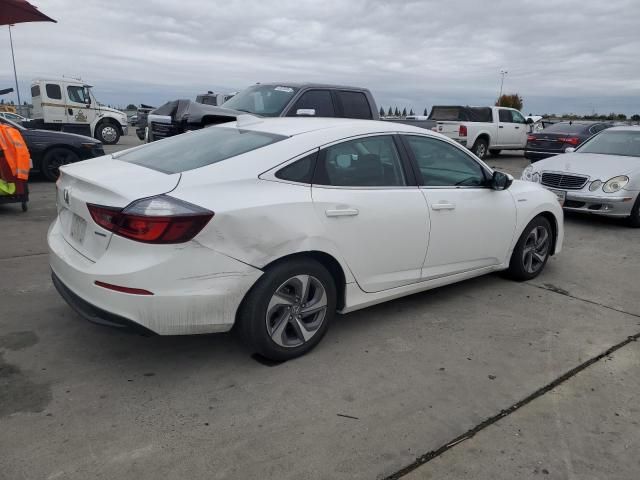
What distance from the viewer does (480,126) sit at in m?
17.3

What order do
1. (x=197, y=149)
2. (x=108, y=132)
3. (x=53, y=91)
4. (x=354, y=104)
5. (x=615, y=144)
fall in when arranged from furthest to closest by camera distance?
(x=108, y=132) < (x=53, y=91) < (x=615, y=144) < (x=354, y=104) < (x=197, y=149)

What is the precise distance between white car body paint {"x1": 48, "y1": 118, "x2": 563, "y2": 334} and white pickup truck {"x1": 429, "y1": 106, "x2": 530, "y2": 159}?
1361 centimetres

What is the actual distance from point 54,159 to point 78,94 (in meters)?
10.9

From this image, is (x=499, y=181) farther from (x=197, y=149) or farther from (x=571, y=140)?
(x=571, y=140)

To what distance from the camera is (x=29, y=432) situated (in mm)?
2516

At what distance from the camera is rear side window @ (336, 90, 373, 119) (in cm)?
852

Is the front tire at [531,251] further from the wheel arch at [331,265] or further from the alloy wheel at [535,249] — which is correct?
the wheel arch at [331,265]

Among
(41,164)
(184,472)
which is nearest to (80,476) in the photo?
(184,472)

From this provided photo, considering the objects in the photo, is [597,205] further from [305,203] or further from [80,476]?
[80,476]

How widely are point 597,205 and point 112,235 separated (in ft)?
23.3

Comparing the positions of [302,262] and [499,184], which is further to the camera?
[499,184]

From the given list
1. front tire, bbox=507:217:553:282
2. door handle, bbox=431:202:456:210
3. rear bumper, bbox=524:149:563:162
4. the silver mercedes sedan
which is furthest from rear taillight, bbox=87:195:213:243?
rear bumper, bbox=524:149:563:162

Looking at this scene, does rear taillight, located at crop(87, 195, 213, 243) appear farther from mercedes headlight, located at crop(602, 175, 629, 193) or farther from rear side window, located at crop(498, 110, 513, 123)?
rear side window, located at crop(498, 110, 513, 123)

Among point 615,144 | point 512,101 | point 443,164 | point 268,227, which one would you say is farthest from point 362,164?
point 512,101
